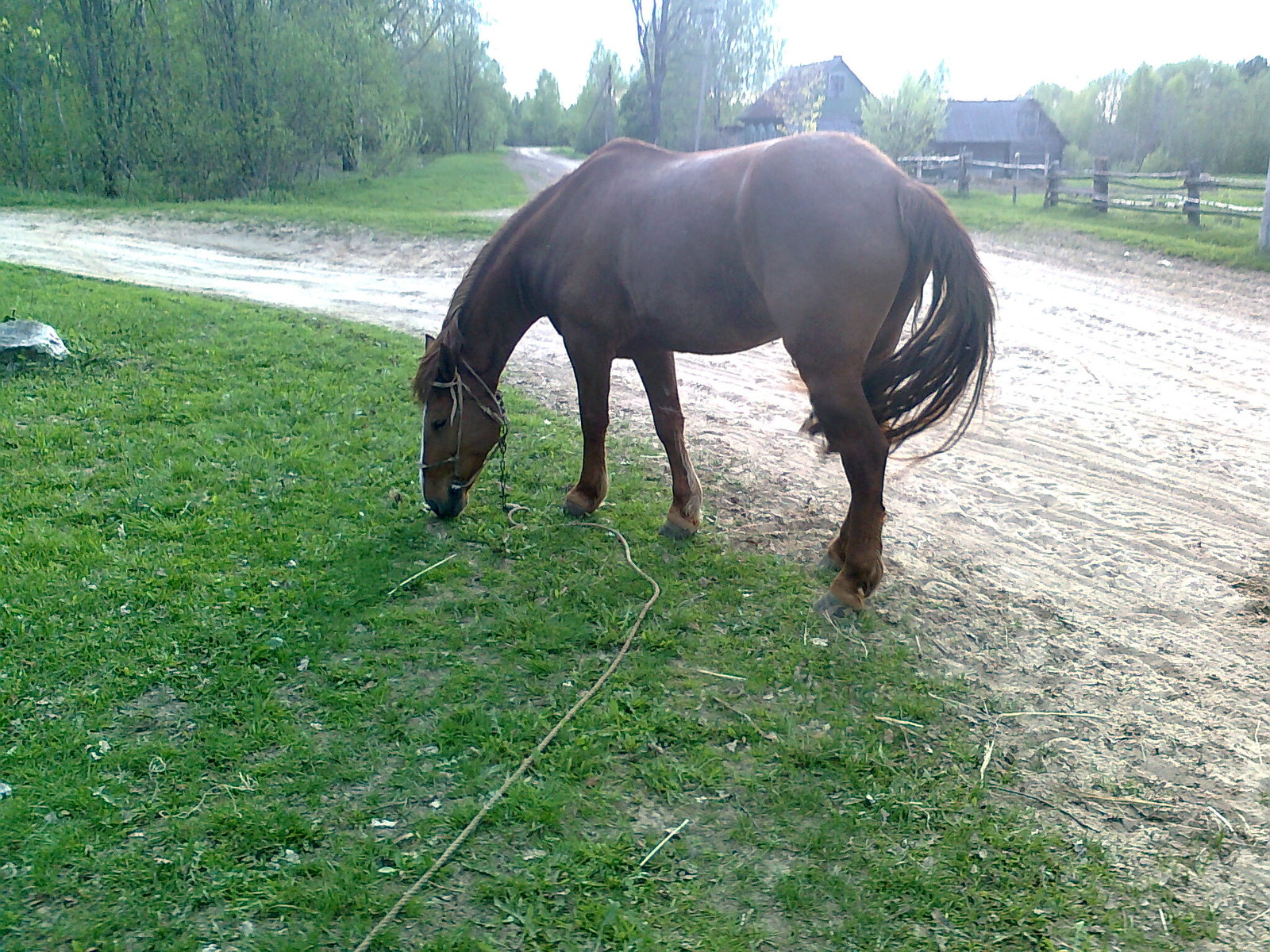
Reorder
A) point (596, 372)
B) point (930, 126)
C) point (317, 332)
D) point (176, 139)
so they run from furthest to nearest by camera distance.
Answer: point (930, 126)
point (176, 139)
point (317, 332)
point (596, 372)

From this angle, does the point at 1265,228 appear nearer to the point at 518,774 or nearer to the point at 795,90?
the point at 518,774

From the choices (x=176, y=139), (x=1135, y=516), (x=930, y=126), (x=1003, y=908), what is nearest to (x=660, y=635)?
(x=1003, y=908)

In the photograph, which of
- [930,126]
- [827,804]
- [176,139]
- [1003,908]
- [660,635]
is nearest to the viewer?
[1003,908]

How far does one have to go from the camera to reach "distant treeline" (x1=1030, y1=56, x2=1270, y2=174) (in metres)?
34.0

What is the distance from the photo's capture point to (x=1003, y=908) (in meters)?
2.30

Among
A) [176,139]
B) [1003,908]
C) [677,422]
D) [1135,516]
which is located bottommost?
[1003,908]

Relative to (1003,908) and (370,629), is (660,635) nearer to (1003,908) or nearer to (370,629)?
(370,629)

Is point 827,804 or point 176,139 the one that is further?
point 176,139

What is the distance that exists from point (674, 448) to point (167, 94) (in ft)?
81.2

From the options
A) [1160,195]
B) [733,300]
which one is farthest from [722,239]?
[1160,195]

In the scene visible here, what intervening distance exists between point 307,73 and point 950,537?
25.1 metres

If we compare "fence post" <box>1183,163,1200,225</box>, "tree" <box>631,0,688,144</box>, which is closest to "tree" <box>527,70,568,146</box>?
"tree" <box>631,0,688,144</box>

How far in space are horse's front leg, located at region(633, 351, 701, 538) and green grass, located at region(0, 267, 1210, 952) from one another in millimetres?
155

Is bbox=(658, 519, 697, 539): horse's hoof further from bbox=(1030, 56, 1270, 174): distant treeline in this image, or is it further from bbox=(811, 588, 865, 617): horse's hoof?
bbox=(1030, 56, 1270, 174): distant treeline
